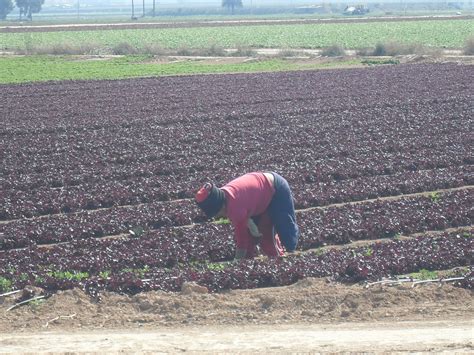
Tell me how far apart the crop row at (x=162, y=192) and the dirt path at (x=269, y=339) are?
6.93m

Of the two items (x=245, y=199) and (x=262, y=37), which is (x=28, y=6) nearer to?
(x=262, y=37)

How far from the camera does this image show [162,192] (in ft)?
59.2

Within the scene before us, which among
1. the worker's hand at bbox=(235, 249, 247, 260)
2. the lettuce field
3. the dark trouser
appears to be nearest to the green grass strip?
the lettuce field

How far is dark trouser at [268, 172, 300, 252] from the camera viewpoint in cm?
1223

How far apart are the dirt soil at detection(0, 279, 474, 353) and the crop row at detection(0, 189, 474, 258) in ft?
7.19

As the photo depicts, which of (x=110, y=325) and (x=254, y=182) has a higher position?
(x=254, y=182)

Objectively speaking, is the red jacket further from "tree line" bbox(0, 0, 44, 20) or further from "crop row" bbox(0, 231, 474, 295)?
"tree line" bbox(0, 0, 44, 20)

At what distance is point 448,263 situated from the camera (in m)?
12.6

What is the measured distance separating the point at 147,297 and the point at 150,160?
10884 millimetres

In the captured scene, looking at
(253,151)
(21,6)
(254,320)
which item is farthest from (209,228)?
(21,6)

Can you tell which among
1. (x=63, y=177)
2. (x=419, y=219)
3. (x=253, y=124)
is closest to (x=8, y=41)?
(x=253, y=124)

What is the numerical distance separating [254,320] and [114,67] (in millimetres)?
43142

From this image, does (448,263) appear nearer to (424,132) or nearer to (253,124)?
(424,132)

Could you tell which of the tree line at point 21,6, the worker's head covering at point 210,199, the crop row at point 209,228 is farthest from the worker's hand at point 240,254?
the tree line at point 21,6
